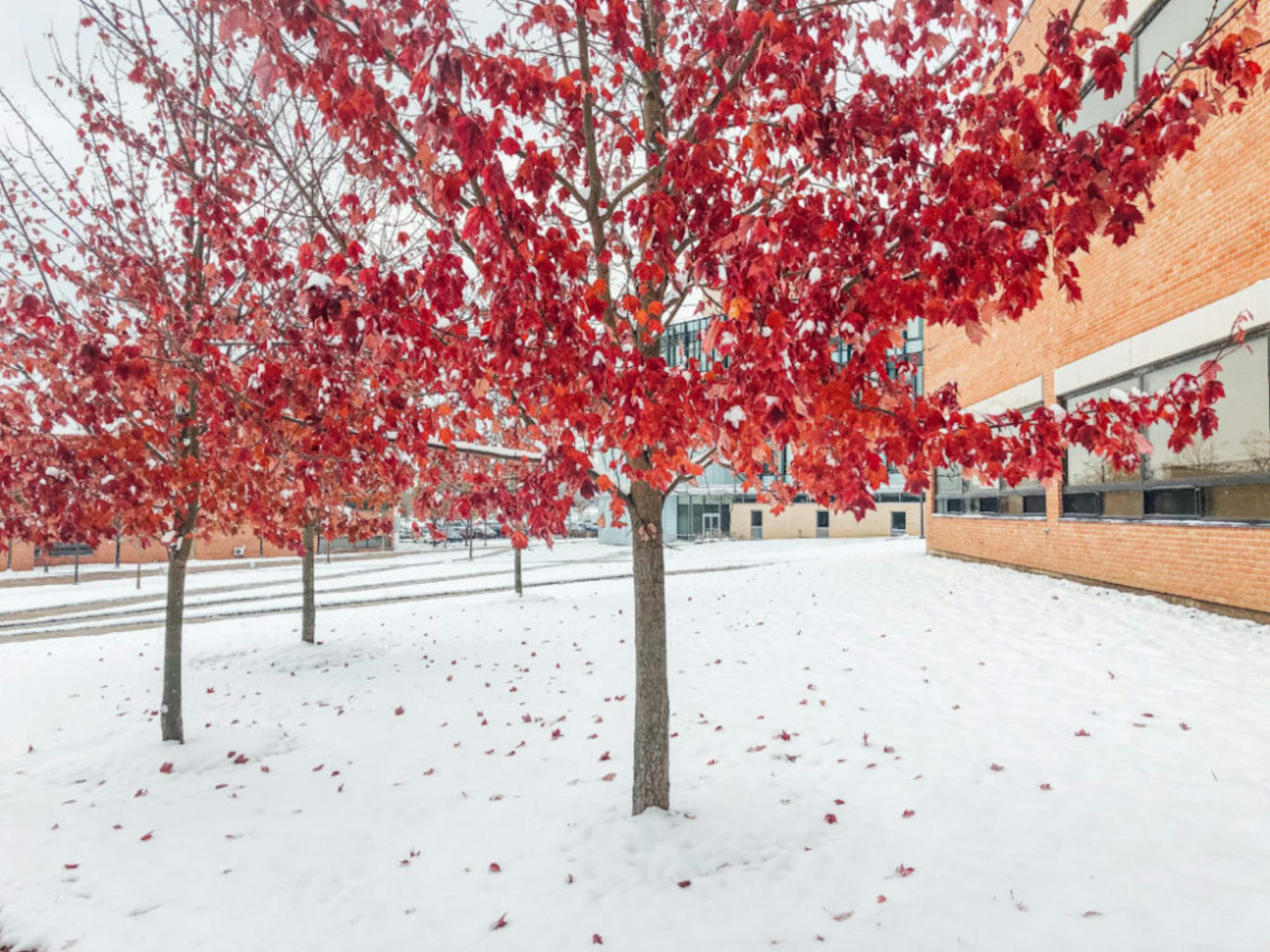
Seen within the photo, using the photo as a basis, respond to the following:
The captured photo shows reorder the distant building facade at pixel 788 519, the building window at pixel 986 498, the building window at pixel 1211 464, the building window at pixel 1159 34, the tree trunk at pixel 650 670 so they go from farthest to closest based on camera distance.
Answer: the distant building facade at pixel 788 519, the building window at pixel 986 498, the building window at pixel 1159 34, the building window at pixel 1211 464, the tree trunk at pixel 650 670

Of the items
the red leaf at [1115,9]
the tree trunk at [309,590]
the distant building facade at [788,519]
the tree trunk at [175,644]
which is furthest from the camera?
the distant building facade at [788,519]

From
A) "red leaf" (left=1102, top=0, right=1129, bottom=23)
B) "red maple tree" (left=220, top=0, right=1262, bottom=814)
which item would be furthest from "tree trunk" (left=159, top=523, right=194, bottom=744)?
"red leaf" (left=1102, top=0, right=1129, bottom=23)

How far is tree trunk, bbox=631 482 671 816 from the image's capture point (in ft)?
16.7

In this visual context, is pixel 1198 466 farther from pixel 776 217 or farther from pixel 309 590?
pixel 309 590

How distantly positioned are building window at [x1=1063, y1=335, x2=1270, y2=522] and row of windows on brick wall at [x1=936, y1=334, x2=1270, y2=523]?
11 mm

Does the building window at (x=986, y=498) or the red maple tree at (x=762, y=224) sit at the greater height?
the red maple tree at (x=762, y=224)

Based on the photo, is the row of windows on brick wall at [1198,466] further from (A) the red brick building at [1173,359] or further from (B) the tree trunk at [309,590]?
(B) the tree trunk at [309,590]

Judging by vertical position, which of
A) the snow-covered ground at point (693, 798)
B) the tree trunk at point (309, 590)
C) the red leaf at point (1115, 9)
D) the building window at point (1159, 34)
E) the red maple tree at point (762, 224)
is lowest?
the snow-covered ground at point (693, 798)

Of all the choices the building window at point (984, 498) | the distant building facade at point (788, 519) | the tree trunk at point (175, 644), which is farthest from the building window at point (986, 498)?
the distant building facade at point (788, 519)

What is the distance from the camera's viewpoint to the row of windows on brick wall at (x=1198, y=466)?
8.60 meters

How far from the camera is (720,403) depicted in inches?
141

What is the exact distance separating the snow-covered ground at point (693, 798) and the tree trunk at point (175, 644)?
0.28 meters

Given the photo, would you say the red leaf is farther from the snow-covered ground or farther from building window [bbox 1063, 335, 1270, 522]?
the snow-covered ground

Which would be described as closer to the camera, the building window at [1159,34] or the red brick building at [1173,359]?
the red brick building at [1173,359]
